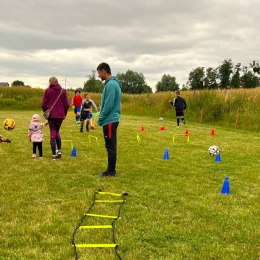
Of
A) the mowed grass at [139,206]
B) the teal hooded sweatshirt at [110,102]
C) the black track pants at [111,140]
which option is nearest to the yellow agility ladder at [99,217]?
the mowed grass at [139,206]

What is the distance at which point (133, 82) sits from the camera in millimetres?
97438

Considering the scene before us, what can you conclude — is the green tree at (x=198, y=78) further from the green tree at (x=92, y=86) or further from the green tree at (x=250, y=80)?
the green tree at (x=92, y=86)

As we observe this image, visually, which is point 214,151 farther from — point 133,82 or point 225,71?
point 133,82

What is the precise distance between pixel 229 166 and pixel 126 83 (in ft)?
301

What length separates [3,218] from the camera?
4012 millimetres

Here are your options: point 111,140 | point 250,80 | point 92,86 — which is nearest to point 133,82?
point 92,86

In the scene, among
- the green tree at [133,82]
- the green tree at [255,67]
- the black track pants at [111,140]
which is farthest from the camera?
the green tree at [133,82]

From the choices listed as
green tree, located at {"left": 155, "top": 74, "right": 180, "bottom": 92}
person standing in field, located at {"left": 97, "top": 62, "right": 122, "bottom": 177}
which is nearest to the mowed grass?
person standing in field, located at {"left": 97, "top": 62, "right": 122, "bottom": 177}

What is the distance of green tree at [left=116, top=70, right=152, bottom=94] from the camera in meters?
96.8

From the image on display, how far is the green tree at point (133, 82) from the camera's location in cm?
9675

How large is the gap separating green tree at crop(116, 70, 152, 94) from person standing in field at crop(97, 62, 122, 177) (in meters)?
90.9

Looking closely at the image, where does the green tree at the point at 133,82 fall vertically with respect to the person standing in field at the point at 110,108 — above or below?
above

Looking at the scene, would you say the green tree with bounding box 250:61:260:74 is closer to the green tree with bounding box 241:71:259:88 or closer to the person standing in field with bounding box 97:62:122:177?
the green tree with bounding box 241:71:259:88

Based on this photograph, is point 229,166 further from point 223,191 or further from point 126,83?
point 126,83
